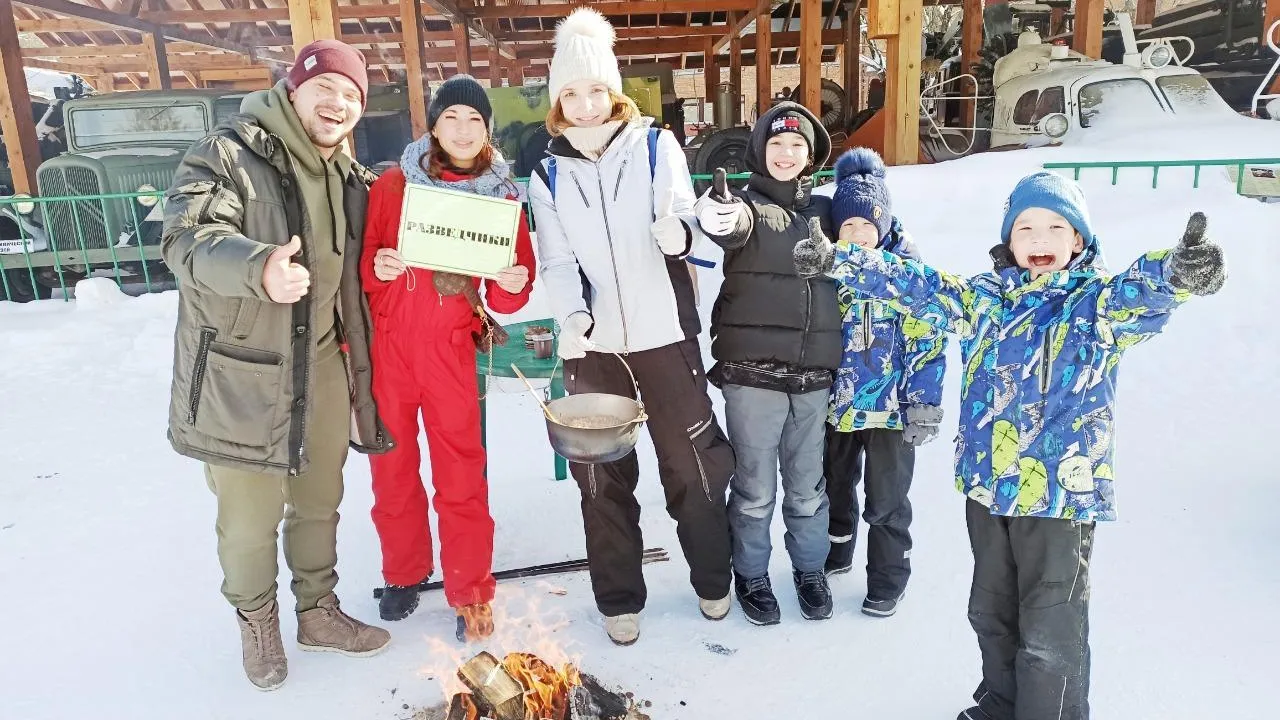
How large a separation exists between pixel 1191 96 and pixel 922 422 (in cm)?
765

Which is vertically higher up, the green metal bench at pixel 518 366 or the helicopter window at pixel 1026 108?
the helicopter window at pixel 1026 108

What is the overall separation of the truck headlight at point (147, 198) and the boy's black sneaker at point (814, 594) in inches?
291

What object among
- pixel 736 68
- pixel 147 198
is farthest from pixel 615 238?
pixel 736 68

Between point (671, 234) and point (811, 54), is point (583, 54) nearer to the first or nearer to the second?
point (671, 234)

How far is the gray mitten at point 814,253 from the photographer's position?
1.97 metres

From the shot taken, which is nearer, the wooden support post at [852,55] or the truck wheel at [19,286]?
the truck wheel at [19,286]

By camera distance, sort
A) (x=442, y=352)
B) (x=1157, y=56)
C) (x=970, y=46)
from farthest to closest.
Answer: (x=970, y=46), (x=1157, y=56), (x=442, y=352)

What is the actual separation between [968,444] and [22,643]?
10.7 feet

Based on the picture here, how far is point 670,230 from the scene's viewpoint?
7.56ft

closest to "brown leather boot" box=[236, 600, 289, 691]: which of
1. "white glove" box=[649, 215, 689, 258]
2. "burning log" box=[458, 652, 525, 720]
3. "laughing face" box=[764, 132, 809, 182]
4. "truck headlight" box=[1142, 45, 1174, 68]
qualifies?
"burning log" box=[458, 652, 525, 720]

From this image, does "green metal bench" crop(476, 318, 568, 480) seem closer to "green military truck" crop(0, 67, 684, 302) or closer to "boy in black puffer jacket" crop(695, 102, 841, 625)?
"boy in black puffer jacket" crop(695, 102, 841, 625)

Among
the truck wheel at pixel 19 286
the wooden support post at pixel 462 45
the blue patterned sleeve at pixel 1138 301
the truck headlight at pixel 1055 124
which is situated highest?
the wooden support post at pixel 462 45

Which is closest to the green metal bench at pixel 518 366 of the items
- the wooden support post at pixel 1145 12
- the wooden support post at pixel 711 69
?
the wooden support post at pixel 1145 12

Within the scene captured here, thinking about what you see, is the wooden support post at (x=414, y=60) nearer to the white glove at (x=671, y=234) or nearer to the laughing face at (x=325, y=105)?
the laughing face at (x=325, y=105)
